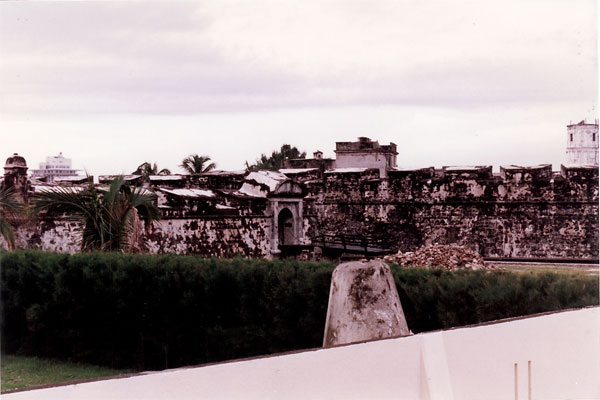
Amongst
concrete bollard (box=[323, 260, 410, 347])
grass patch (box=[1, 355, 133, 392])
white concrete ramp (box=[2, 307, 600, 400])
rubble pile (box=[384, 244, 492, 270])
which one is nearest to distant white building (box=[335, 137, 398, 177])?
rubble pile (box=[384, 244, 492, 270])

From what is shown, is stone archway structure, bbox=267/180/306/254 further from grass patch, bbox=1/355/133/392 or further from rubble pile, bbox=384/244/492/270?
grass patch, bbox=1/355/133/392

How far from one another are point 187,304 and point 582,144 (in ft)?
33.9

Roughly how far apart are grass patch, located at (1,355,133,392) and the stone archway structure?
8265 mm

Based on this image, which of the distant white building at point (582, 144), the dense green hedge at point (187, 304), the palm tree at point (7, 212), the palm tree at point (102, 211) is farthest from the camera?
the distant white building at point (582, 144)

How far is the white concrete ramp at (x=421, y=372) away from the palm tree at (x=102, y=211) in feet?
26.7

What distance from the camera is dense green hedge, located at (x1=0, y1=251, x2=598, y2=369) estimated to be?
8.44 m

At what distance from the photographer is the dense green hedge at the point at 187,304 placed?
844 cm

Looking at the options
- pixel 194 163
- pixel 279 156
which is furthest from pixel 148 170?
pixel 279 156

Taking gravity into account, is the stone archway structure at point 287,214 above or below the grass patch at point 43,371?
above

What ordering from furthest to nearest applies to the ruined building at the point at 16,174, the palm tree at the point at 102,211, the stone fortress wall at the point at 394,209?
the stone fortress wall at the point at 394,209 → the ruined building at the point at 16,174 → the palm tree at the point at 102,211

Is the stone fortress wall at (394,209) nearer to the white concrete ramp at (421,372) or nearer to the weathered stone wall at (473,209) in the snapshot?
the weathered stone wall at (473,209)

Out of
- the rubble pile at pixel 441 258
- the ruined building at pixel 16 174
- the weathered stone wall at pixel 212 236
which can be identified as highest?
the ruined building at pixel 16 174

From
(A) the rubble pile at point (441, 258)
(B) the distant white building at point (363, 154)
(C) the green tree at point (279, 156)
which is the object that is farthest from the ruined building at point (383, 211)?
(C) the green tree at point (279, 156)

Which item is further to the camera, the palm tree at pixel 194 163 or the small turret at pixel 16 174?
the palm tree at pixel 194 163
